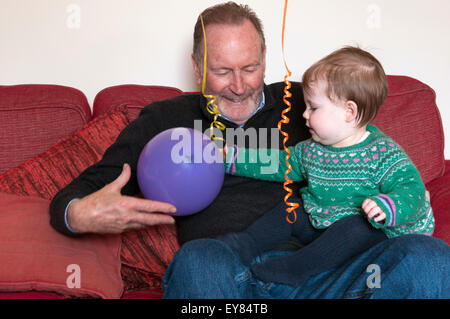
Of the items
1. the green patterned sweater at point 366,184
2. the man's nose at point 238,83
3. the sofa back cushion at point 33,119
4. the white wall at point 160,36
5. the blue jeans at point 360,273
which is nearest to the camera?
the blue jeans at point 360,273

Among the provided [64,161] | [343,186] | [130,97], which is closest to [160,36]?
[130,97]

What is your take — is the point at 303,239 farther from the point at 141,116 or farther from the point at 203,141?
the point at 141,116

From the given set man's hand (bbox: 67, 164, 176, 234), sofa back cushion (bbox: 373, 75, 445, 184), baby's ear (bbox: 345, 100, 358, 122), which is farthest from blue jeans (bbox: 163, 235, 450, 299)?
sofa back cushion (bbox: 373, 75, 445, 184)

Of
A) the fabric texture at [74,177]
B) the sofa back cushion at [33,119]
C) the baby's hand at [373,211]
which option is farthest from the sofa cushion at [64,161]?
the baby's hand at [373,211]

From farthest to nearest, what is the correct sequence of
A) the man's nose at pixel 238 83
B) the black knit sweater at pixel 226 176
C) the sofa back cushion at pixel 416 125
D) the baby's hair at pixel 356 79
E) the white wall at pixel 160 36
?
the white wall at pixel 160 36
the sofa back cushion at pixel 416 125
the man's nose at pixel 238 83
the black knit sweater at pixel 226 176
the baby's hair at pixel 356 79

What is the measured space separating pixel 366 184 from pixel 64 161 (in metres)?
1.16

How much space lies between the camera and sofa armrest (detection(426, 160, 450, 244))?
1640 millimetres

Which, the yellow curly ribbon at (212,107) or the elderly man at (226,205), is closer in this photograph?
the elderly man at (226,205)

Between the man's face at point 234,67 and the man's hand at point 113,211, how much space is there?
538mm

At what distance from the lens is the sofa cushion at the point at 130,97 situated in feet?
6.48

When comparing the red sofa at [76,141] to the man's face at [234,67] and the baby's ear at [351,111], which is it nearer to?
the man's face at [234,67]

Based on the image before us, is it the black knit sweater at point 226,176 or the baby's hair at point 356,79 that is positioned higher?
the baby's hair at point 356,79

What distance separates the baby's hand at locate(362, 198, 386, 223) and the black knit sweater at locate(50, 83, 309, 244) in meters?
0.46

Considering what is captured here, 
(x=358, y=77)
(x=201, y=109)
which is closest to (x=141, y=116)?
(x=201, y=109)
